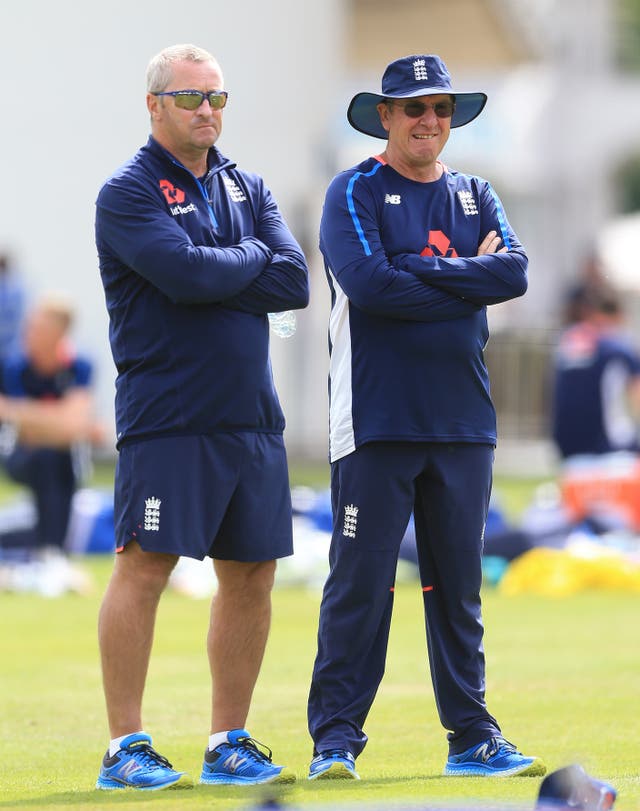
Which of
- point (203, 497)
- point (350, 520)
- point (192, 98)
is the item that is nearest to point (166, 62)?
point (192, 98)

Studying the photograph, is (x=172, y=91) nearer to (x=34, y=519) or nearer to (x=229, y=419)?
(x=229, y=419)

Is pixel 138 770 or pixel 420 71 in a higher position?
pixel 420 71

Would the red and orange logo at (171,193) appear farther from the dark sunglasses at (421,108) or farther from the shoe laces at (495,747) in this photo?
the shoe laces at (495,747)

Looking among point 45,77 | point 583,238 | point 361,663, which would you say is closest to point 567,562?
point 361,663

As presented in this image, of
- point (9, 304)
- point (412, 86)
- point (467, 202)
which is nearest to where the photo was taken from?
point (412, 86)

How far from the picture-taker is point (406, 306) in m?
6.03

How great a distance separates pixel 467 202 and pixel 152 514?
1508 millimetres

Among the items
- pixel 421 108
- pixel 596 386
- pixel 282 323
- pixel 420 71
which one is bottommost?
pixel 596 386

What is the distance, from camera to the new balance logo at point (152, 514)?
594cm

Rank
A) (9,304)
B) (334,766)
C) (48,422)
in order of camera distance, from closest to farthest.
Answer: (334,766)
(48,422)
(9,304)

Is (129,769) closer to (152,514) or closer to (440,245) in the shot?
(152,514)

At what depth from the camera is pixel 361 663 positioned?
6168 mm

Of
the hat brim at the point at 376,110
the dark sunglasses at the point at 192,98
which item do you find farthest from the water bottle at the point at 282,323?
the dark sunglasses at the point at 192,98

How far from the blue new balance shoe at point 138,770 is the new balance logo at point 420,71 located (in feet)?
7.71
